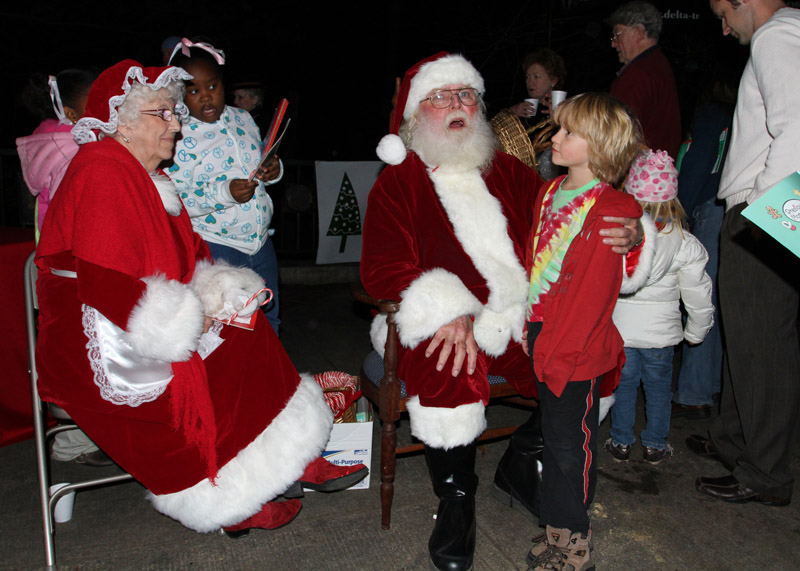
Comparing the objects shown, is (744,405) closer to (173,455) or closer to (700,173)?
(700,173)

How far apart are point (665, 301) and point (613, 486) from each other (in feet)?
2.94

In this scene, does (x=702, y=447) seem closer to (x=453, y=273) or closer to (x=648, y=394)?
(x=648, y=394)

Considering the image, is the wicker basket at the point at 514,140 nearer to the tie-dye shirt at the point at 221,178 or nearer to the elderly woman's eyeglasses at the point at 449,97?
the elderly woman's eyeglasses at the point at 449,97

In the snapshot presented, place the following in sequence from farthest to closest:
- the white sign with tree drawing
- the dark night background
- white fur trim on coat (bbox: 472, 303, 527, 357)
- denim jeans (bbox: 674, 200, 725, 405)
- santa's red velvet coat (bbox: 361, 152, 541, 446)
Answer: the dark night background → the white sign with tree drawing → denim jeans (bbox: 674, 200, 725, 405) → white fur trim on coat (bbox: 472, 303, 527, 357) → santa's red velvet coat (bbox: 361, 152, 541, 446)

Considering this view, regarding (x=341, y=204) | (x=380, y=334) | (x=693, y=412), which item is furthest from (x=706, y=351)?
(x=341, y=204)

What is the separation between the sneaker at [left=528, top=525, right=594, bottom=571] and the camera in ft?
7.34

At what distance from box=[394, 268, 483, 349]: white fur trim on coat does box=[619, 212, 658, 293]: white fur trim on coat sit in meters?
0.57

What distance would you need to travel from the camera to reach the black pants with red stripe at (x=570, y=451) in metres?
2.20

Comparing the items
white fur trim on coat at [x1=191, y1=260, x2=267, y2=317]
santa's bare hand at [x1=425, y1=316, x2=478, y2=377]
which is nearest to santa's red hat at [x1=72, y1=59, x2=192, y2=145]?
white fur trim on coat at [x1=191, y1=260, x2=267, y2=317]

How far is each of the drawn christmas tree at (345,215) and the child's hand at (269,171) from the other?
12.0 ft

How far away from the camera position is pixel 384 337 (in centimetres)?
267

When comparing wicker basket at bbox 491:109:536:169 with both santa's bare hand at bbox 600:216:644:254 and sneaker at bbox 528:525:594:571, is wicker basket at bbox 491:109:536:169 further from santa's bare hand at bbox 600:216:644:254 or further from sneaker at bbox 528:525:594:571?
sneaker at bbox 528:525:594:571

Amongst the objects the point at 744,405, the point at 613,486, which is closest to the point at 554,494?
the point at 613,486

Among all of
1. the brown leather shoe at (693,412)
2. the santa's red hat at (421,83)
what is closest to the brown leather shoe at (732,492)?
the brown leather shoe at (693,412)
